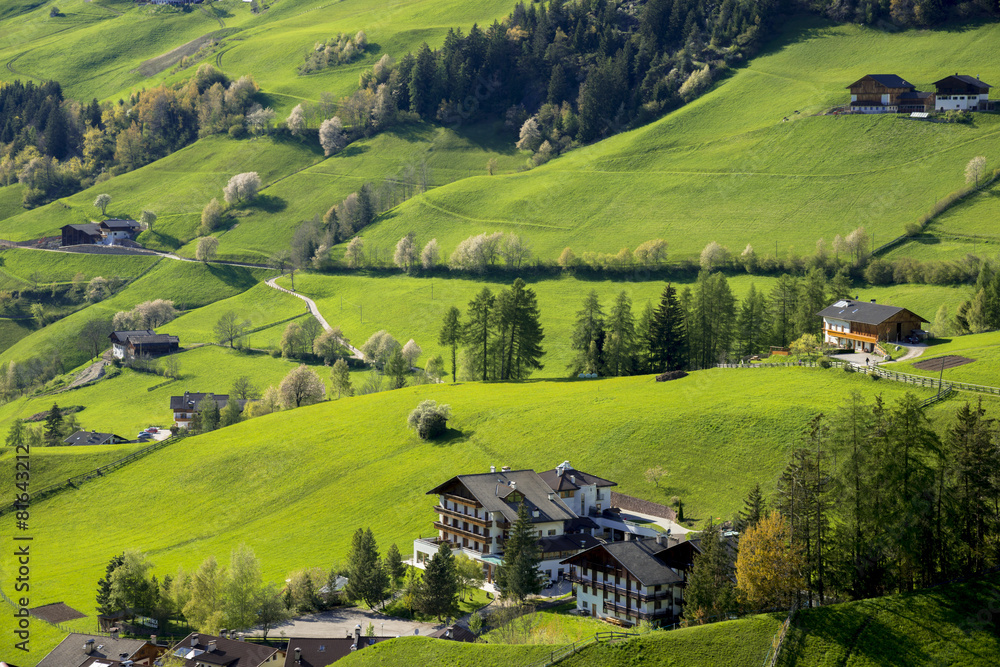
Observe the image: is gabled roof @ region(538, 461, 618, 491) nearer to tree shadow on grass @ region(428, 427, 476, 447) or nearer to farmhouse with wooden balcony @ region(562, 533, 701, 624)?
farmhouse with wooden balcony @ region(562, 533, 701, 624)

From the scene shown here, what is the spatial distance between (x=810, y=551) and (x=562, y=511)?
25.2m

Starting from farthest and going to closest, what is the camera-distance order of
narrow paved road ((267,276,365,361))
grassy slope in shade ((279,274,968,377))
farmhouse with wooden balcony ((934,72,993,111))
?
farmhouse with wooden balcony ((934,72,993,111)) < narrow paved road ((267,276,365,361)) < grassy slope in shade ((279,274,968,377))

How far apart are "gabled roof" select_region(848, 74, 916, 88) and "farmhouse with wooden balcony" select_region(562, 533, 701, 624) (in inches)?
6088

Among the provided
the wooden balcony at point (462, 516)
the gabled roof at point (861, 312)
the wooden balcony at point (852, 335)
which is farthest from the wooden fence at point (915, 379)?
the wooden balcony at point (462, 516)

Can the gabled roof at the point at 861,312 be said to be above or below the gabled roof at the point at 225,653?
above

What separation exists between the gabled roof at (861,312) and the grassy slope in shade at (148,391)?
242 feet

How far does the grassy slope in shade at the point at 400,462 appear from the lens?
85.9 meters

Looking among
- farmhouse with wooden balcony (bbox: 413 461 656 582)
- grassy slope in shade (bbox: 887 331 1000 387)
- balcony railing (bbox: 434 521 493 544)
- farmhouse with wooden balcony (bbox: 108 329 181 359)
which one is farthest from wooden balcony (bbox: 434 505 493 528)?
farmhouse with wooden balcony (bbox: 108 329 181 359)

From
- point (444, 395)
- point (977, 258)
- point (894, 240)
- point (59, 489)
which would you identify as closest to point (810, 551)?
point (444, 395)

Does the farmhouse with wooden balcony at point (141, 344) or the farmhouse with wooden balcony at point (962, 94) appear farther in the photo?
the farmhouse with wooden balcony at point (962, 94)

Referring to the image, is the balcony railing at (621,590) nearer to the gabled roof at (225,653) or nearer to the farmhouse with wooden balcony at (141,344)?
the gabled roof at (225,653)

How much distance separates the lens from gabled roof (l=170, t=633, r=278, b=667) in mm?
66062

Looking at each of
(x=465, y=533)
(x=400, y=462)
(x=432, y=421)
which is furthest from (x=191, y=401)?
(x=465, y=533)

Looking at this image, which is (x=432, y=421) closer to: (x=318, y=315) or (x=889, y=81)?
(x=318, y=315)
